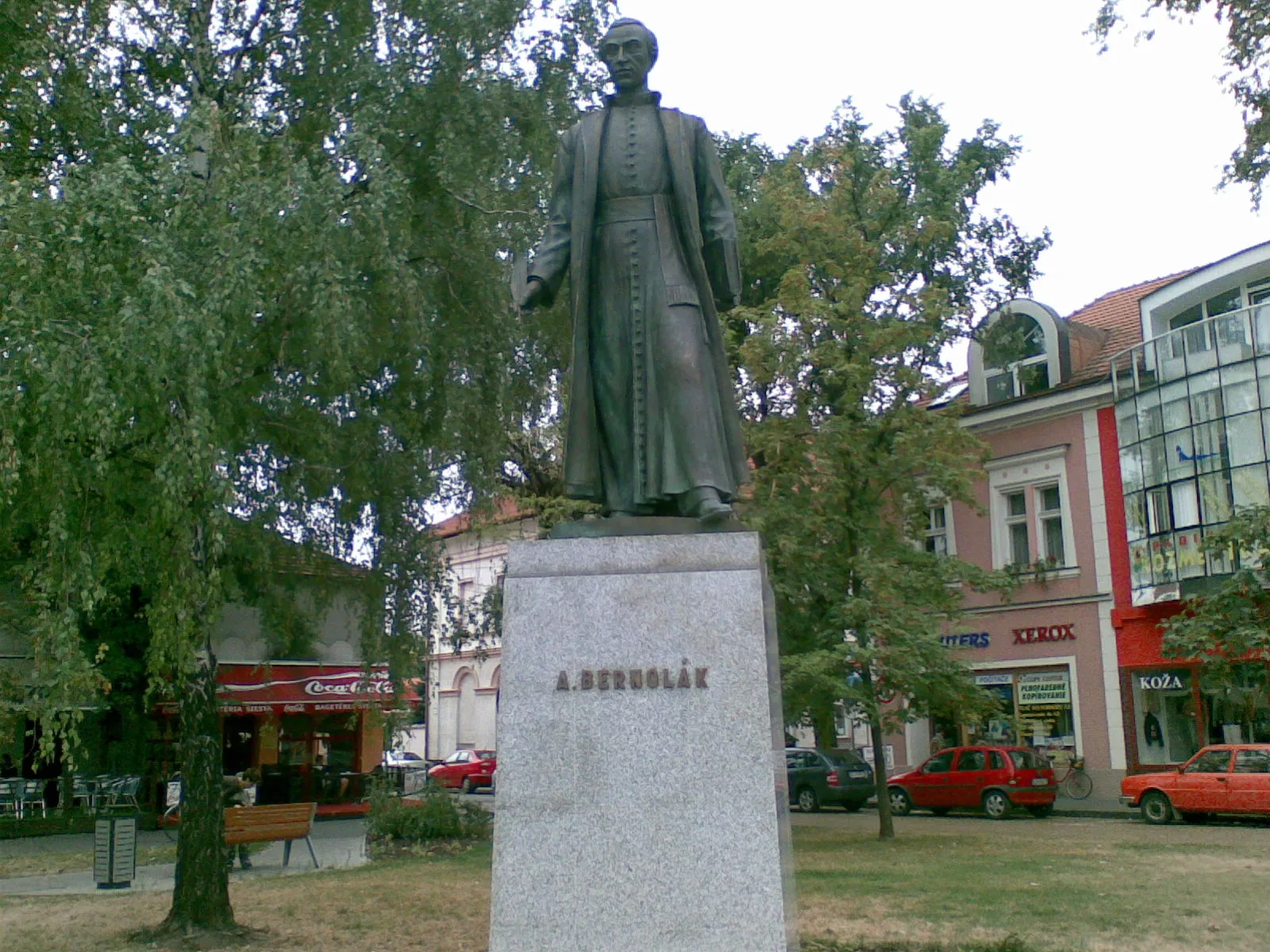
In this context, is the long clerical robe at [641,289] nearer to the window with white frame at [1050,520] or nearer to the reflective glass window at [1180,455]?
the reflective glass window at [1180,455]

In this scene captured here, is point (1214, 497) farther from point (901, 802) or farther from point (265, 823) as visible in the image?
point (265, 823)

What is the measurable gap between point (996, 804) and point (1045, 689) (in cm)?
507

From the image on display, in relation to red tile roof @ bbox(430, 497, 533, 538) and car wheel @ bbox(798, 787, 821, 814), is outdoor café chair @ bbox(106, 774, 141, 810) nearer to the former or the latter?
red tile roof @ bbox(430, 497, 533, 538)

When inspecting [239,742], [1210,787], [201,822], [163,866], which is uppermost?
[239,742]

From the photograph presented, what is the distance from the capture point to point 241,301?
10109 mm

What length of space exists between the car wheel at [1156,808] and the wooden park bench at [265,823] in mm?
14137

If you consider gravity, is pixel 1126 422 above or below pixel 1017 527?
above

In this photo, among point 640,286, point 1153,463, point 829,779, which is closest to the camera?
point 640,286

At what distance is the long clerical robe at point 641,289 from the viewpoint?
6.08 metres

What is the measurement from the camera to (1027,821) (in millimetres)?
23703

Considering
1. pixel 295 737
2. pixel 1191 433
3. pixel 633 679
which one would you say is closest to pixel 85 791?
pixel 295 737

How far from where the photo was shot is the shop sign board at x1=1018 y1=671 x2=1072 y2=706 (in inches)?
1131

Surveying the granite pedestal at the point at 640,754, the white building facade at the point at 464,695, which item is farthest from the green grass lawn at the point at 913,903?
the white building facade at the point at 464,695

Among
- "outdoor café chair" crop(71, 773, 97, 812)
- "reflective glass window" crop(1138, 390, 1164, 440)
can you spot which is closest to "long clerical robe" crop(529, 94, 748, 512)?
"outdoor café chair" crop(71, 773, 97, 812)
